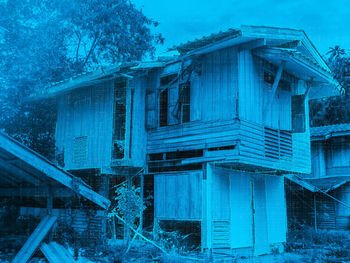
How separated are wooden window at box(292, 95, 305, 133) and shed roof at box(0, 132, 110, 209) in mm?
10274

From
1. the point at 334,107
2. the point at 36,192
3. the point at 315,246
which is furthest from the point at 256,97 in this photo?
the point at 334,107

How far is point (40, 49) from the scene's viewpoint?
18.1 m

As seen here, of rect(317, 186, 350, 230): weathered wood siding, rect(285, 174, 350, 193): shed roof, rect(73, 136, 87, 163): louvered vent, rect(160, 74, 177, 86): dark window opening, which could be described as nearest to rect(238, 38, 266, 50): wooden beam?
rect(160, 74, 177, 86): dark window opening

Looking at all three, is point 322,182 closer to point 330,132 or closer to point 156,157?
point 330,132

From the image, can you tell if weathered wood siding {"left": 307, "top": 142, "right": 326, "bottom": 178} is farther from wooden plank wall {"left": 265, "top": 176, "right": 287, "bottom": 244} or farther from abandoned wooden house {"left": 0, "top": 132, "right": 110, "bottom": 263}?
abandoned wooden house {"left": 0, "top": 132, "right": 110, "bottom": 263}

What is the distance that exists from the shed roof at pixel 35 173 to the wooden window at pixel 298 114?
1027 centimetres

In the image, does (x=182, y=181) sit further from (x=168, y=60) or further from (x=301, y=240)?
(x=301, y=240)

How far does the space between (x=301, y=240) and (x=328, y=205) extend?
481 cm

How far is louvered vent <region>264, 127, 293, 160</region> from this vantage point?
13547 mm

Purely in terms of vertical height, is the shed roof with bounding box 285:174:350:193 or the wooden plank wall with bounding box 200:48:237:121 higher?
the wooden plank wall with bounding box 200:48:237:121

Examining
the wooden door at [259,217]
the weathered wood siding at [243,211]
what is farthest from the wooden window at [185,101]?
the wooden door at [259,217]

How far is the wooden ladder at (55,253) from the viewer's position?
20.1ft

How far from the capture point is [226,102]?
12.6 meters

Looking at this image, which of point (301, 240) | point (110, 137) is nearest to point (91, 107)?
point (110, 137)
